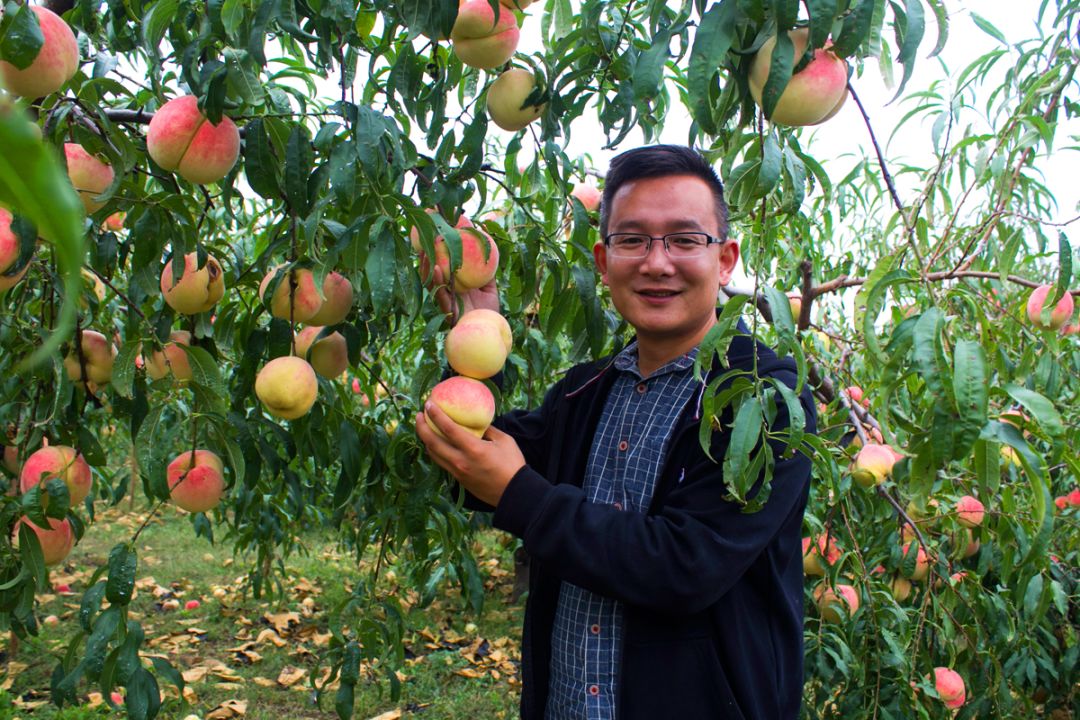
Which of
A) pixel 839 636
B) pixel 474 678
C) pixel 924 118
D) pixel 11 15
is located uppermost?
pixel 924 118

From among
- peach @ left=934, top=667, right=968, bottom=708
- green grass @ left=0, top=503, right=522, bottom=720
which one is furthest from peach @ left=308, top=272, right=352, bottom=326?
peach @ left=934, top=667, right=968, bottom=708

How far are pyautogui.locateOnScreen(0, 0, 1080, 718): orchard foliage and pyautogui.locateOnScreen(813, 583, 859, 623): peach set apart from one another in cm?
1

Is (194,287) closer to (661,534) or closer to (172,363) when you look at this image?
(172,363)

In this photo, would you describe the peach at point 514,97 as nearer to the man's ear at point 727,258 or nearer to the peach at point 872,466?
the man's ear at point 727,258

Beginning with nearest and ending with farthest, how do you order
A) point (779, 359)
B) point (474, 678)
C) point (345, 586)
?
1. point (779, 359)
2. point (474, 678)
3. point (345, 586)

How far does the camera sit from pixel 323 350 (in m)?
1.44

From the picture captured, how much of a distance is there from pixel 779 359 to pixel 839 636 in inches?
42.8

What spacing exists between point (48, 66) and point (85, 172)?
0.17 metres

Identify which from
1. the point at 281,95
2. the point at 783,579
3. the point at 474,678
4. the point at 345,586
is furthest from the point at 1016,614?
the point at 345,586

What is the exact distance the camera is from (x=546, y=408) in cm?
170

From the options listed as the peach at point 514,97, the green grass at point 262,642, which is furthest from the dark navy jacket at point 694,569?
the green grass at point 262,642

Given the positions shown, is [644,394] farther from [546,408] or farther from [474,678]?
[474,678]

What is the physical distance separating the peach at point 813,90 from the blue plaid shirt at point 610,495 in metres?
0.55

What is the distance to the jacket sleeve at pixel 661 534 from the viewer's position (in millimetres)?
1153
